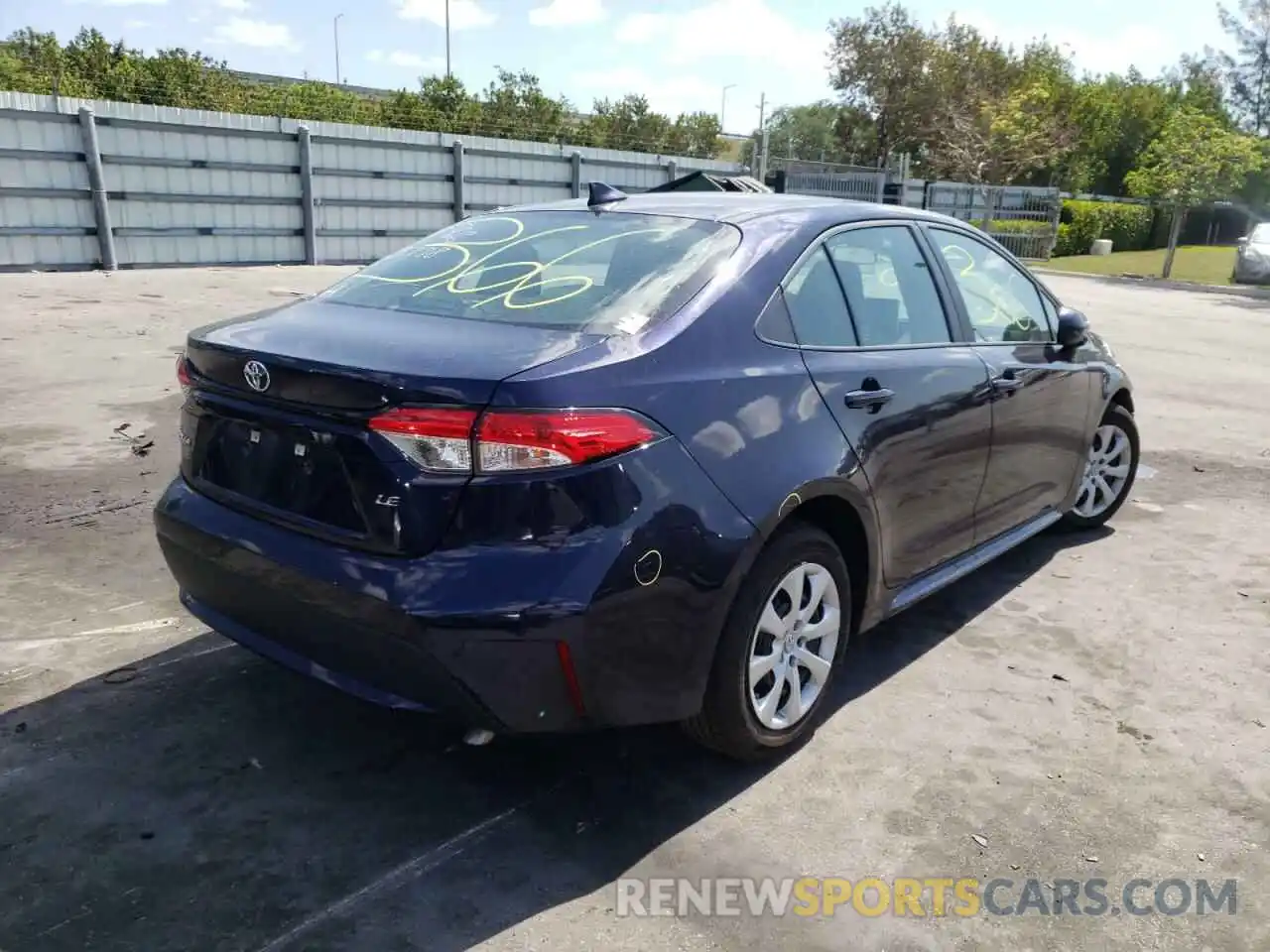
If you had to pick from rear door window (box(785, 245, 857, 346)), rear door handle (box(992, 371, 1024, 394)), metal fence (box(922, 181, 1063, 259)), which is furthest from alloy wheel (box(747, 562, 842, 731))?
metal fence (box(922, 181, 1063, 259))

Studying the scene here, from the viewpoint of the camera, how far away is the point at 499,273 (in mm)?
3166

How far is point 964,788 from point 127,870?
7.47ft

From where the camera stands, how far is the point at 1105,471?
206 inches

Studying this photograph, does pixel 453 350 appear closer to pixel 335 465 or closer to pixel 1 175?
pixel 335 465

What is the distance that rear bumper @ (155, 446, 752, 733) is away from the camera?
230 centimetres

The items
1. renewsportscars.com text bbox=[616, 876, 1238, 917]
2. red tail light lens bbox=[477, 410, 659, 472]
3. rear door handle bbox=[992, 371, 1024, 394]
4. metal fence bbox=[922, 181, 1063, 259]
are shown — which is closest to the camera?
red tail light lens bbox=[477, 410, 659, 472]

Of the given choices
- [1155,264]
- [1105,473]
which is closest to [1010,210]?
[1155,264]

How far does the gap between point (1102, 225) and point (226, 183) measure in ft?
92.0

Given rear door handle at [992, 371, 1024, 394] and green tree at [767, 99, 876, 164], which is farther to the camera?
green tree at [767, 99, 876, 164]

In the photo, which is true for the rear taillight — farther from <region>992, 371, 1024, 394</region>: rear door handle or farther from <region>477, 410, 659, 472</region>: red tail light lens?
<region>992, 371, 1024, 394</region>: rear door handle

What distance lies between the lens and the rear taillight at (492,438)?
2293mm

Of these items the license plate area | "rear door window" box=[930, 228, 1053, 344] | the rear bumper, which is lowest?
the rear bumper

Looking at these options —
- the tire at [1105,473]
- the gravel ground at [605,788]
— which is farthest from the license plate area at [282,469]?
the tire at [1105,473]

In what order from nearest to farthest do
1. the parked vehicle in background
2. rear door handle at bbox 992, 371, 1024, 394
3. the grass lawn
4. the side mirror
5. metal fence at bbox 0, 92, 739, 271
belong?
rear door handle at bbox 992, 371, 1024, 394, the side mirror, metal fence at bbox 0, 92, 739, 271, the parked vehicle in background, the grass lawn
